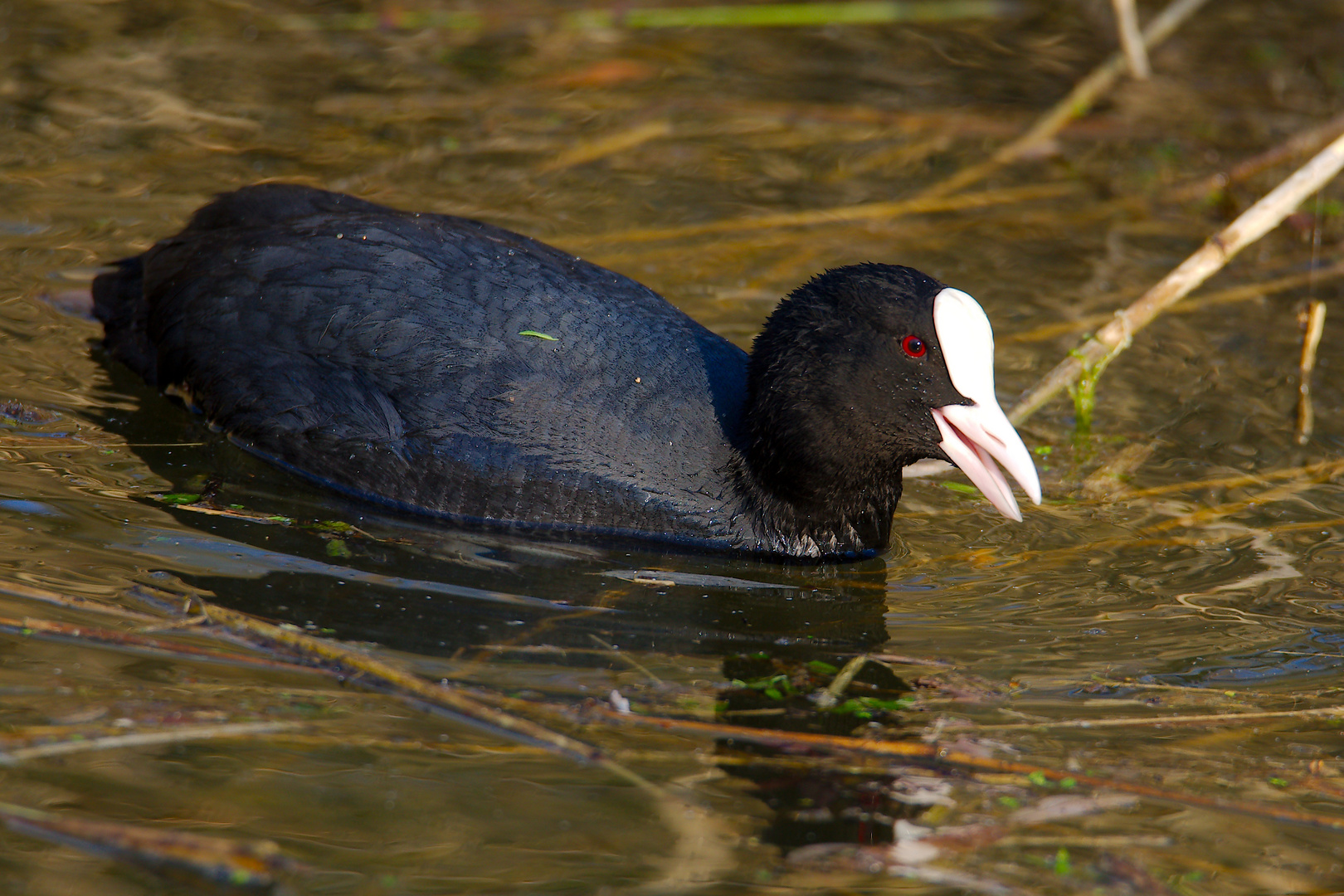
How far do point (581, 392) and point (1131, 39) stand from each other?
449 cm

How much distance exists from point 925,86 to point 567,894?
6.25 metres

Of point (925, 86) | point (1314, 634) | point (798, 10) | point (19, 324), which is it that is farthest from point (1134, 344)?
point (19, 324)

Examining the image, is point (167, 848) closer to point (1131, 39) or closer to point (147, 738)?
point (147, 738)

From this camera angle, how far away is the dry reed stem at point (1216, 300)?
17.8 feet

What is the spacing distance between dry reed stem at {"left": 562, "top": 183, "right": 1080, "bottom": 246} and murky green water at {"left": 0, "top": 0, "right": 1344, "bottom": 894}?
0.04 meters

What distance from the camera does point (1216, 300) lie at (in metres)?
5.80

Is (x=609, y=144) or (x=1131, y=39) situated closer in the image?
(x=609, y=144)

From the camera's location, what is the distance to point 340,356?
13.3 ft

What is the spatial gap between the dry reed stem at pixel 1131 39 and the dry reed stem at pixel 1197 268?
2742 mm

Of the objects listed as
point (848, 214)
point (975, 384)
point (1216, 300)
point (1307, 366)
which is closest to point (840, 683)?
point (975, 384)

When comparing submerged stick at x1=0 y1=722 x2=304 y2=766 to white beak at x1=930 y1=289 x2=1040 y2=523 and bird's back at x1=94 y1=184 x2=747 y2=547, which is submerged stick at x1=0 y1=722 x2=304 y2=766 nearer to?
bird's back at x1=94 y1=184 x2=747 y2=547

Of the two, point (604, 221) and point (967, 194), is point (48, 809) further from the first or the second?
point (967, 194)

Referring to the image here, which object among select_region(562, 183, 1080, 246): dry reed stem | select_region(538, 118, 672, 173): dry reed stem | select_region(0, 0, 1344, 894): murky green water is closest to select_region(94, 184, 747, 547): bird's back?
select_region(0, 0, 1344, 894): murky green water

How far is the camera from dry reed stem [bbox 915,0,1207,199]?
6.82 metres
